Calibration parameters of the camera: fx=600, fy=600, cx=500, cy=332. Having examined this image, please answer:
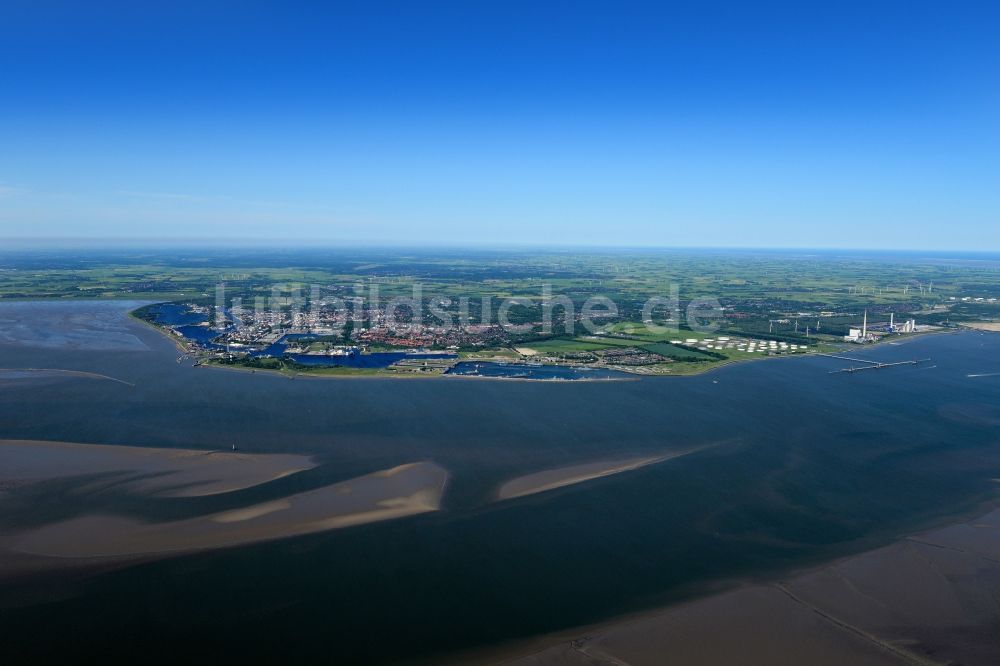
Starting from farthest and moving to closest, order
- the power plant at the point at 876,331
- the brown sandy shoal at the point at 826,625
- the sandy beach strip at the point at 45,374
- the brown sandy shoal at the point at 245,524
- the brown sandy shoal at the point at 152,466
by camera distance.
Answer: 1. the power plant at the point at 876,331
2. the sandy beach strip at the point at 45,374
3. the brown sandy shoal at the point at 152,466
4. the brown sandy shoal at the point at 245,524
5. the brown sandy shoal at the point at 826,625

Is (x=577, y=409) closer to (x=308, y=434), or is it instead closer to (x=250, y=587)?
(x=308, y=434)

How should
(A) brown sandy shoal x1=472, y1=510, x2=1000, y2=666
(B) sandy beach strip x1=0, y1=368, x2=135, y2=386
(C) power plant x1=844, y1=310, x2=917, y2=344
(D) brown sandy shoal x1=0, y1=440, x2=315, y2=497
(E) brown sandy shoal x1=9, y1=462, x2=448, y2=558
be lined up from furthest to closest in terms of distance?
(C) power plant x1=844, y1=310, x2=917, y2=344, (B) sandy beach strip x1=0, y1=368, x2=135, y2=386, (D) brown sandy shoal x1=0, y1=440, x2=315, y2=497, (E) brown sandy shoal x1=9, y1=462, x2=448, y2=558, (A) brown sandy shoal x1=472, y1=510, x2=1000, y2=666

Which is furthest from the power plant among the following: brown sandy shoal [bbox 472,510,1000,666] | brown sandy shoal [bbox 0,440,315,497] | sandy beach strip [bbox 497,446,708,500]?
brown sandy shoal [bbox 0,440,315,497]

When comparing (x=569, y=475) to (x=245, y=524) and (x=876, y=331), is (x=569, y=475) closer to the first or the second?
(x=245, y=524)

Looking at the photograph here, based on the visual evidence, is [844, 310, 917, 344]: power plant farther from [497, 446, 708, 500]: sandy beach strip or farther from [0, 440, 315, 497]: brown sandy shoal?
[0, 440, 315, 497]: brown sandy shoal

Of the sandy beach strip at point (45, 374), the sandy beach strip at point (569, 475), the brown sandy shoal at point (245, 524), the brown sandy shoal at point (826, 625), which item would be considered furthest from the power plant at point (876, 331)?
the sandy beach strip at point (45, 374)

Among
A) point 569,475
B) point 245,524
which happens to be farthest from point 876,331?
point 245,524

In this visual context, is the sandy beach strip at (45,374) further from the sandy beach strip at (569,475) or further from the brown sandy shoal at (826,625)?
the brown sandy shoal at (826,625)
